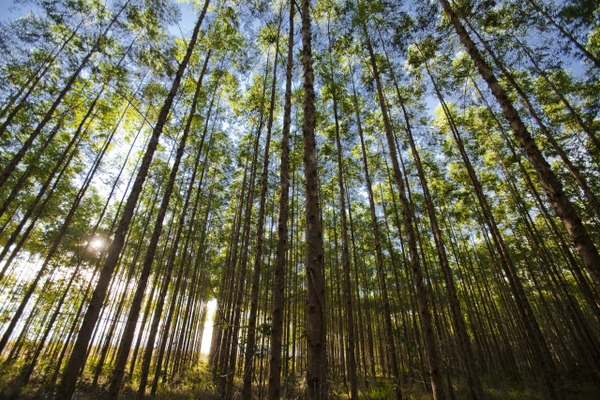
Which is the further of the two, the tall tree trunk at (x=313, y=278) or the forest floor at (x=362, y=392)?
the forest floor at (x=362, y=392)

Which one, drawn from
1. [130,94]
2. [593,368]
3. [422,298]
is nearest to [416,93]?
[422,298]

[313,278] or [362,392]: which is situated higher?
[313,278]

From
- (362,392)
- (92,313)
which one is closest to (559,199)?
(92,313)

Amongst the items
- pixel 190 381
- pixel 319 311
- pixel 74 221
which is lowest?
pixel 190 381

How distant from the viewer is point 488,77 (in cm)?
562

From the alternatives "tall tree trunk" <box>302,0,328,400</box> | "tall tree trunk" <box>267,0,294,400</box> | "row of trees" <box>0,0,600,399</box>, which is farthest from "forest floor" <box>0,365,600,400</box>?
"tall tree trunk" <box>302,0,328,400</box>

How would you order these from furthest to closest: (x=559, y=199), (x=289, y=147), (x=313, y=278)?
(x=289, y=147), (x=559, y=199), (x=313, y=278)

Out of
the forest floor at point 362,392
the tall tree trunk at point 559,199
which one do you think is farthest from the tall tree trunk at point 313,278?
the forest floor at point 362,392

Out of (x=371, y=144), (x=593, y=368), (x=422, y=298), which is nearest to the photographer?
(x=422, y=298)

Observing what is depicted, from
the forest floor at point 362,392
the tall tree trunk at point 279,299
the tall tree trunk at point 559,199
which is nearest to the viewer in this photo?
the tall tree trunk at point 559,199

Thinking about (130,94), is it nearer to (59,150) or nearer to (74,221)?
(59,150)

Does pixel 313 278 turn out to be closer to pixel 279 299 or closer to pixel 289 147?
pixel 279 299

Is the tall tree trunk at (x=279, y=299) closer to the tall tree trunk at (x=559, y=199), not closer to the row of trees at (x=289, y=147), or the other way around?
the row of trees at (x=289, y=147)

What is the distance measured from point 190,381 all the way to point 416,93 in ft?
57.3
